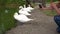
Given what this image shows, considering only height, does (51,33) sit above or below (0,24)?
below

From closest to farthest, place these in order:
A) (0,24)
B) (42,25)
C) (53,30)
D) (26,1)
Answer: (0,24), (53,30), (42,25), (26,1)

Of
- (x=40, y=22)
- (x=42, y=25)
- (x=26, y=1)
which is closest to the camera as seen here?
(x=42, y=25)

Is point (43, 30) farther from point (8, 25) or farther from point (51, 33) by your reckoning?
point (8, 25)

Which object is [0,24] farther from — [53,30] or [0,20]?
[53,30]

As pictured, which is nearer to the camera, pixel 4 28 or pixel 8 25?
pixel 4 28

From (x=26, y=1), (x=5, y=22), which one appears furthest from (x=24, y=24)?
(x=26, y=1)

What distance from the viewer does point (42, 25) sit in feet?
14.1

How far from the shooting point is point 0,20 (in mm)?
3602

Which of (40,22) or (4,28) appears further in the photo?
(40,22)

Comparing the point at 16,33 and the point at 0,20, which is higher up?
the point at 0,20

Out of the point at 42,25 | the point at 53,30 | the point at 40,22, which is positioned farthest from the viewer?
the point at 40,22

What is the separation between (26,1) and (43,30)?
285 centimetres

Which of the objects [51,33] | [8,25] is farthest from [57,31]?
[8,25]

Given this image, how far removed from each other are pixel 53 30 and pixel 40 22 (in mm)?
783
